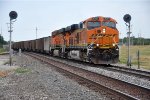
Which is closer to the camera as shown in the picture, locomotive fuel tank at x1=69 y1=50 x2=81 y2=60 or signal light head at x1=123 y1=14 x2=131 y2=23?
locomotive fuel tank at x1=69 y1=50 x2=81 y2=60

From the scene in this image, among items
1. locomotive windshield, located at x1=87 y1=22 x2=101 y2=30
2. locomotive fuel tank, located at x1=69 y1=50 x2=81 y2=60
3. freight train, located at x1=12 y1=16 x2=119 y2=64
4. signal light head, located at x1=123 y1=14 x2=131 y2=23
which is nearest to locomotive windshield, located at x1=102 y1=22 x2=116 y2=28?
freight train, located at x1=12 y1=16 x2=119 y2=64

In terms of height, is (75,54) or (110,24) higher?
(110,24)

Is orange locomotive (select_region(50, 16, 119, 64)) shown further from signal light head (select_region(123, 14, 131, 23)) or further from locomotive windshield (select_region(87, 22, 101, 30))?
signal light head (select_region(123, 14, 131, 23))

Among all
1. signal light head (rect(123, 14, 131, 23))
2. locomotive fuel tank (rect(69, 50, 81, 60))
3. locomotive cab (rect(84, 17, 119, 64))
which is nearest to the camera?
locomotive cab (rect(84, 17, 119, 64))

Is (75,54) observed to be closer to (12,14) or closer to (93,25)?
(93,25)

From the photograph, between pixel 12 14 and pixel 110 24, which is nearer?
pixel 110 24

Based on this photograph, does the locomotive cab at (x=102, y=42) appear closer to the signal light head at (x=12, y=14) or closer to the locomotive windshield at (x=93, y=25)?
the locomotive windshield at (x=93, y=25)

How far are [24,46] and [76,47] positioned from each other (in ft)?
185

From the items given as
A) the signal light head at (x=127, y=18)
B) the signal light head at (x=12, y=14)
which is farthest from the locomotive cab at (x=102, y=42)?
the signal light head at (x=12, y=14)

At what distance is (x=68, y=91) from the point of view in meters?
12.6

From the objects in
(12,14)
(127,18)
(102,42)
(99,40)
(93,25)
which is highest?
(12,14)

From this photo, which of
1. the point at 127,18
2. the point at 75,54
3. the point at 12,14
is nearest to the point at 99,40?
the point at 127,18

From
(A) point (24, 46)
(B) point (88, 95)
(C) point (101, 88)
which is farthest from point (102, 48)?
(A) point (24, 46)

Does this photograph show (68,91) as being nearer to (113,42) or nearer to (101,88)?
(101,88)
